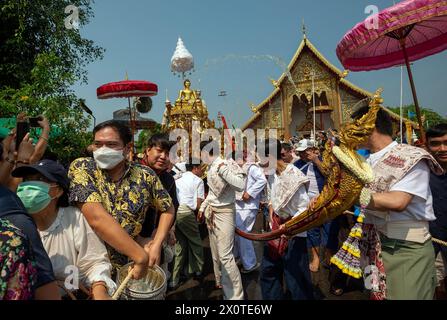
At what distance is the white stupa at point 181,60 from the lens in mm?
11867

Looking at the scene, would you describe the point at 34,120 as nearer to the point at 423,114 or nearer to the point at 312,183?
the point at 312,183

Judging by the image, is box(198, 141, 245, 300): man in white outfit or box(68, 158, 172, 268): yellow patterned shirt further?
box(198, 141, 245, 300): man in white outfit

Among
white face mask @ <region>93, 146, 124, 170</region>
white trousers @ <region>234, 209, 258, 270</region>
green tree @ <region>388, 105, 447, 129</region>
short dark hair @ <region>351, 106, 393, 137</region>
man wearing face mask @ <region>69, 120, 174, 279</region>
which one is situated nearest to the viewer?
man wearing face mask @ <region>69, 120, 174, 279</region>

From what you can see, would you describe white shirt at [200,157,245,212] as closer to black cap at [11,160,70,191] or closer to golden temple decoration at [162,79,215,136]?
black cap at [11,160,70,191]

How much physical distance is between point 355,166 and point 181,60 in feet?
36.1

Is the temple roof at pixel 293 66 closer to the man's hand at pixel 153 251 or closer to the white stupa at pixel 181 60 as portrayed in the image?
the white stupa at pixel 181 60

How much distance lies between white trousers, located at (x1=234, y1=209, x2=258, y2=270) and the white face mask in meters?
3.06

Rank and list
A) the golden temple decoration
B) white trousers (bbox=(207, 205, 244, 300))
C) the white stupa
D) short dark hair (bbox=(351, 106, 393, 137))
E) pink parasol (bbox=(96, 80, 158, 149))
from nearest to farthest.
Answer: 1. short dark hair (bbox=(351, 106, 393, 137))
2. white trousers (bbox=(207, 205, 244, 300))
3. pink parasol (bbox=(96, 80, 158, 149))
4. the white stupa
5. the golden temple decoration

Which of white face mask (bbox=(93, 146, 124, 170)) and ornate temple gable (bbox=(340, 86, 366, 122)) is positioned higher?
ornate temple gable (bbox=(340, 86, 366, 122))

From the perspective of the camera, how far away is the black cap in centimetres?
170

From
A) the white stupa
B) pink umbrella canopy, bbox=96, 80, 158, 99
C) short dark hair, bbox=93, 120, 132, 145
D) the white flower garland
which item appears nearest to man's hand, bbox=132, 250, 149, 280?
short dark hair, bbox=93, 120, 132, 145
